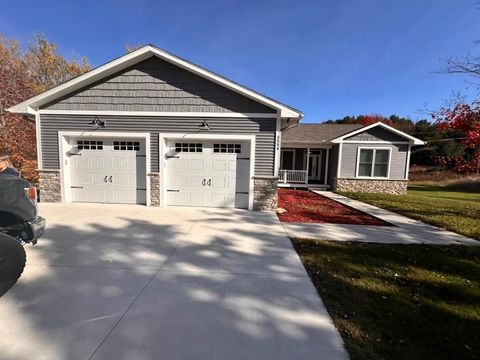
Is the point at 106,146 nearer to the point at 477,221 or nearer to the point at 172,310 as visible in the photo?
the point at 172,310

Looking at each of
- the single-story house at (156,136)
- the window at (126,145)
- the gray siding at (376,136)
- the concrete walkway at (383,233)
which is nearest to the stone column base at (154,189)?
the single-story house at (156,136)

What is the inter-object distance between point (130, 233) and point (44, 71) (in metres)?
20.1

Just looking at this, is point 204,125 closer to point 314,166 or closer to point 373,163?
point 373,163

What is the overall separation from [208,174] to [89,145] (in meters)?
4.18

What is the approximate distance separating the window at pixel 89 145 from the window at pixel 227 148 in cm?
391

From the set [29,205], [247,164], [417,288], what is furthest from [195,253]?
[247,164]

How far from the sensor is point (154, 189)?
8.52 meters

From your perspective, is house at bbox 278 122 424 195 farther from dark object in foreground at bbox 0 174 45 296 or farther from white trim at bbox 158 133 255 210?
dark object in foreground at bbox 0 174 45 296

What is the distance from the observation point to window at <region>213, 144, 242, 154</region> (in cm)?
846

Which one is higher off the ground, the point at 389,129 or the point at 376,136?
the point at 389,129

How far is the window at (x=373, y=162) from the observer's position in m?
14.4

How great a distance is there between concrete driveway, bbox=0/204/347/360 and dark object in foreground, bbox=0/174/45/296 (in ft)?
0.95

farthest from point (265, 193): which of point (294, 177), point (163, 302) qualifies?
point (294, 177)

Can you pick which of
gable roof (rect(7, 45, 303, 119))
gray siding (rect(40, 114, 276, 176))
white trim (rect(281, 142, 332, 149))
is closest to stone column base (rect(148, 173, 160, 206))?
gray siding (rect(40, 114, 276, 176))
